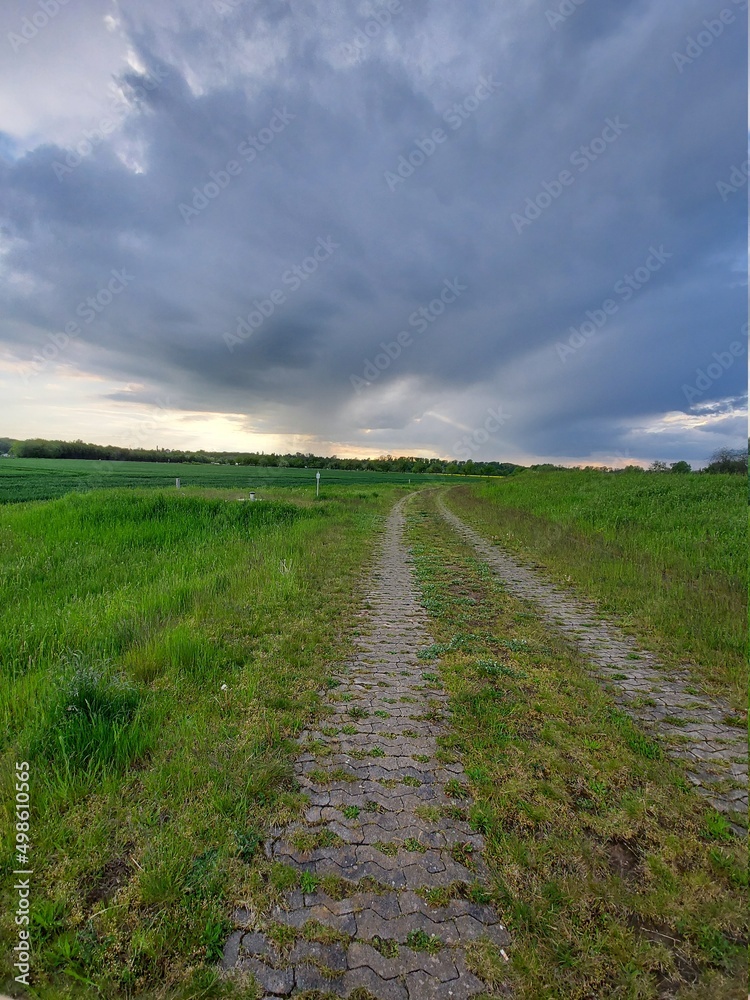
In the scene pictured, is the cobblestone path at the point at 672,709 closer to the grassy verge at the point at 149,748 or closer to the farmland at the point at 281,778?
the farmland at the point at 281,778

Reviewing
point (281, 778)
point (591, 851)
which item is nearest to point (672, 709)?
point (591, 851)

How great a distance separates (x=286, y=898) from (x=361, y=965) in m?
0.52

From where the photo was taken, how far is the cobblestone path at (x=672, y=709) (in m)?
3.19

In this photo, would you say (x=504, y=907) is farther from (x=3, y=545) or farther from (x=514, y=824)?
(x=3, y=545)

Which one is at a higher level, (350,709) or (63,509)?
(63,509)

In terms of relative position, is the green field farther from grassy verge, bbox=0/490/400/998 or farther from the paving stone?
the paving stone

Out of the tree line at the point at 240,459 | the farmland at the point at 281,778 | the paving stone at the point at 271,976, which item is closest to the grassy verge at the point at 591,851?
the farmland at the point at 281,778

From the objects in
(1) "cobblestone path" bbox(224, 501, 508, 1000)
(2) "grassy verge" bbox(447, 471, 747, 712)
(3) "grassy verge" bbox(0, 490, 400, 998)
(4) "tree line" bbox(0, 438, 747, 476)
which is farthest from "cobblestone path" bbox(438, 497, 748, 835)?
(4) "tree line" bbox(0, 438, 747, 476)

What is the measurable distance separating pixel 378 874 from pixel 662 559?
10.1 meters

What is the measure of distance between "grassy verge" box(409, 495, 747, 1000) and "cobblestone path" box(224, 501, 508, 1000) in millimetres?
166

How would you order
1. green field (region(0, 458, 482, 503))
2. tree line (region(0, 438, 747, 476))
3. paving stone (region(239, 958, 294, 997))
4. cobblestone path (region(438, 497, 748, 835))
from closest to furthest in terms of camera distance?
1. paving stone (region(239, 958, 294, 997))
2. cobblestone path (region(438, 497, 748, 835))
3. green field (region(0, 458, 482, 503))
4. tree line (region(0, 438, 747, 476))

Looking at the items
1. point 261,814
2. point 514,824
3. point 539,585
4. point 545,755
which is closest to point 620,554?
point 539,585

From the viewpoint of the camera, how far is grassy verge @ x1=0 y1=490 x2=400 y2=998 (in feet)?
6.68

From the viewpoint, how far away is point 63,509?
1334 centimetres
